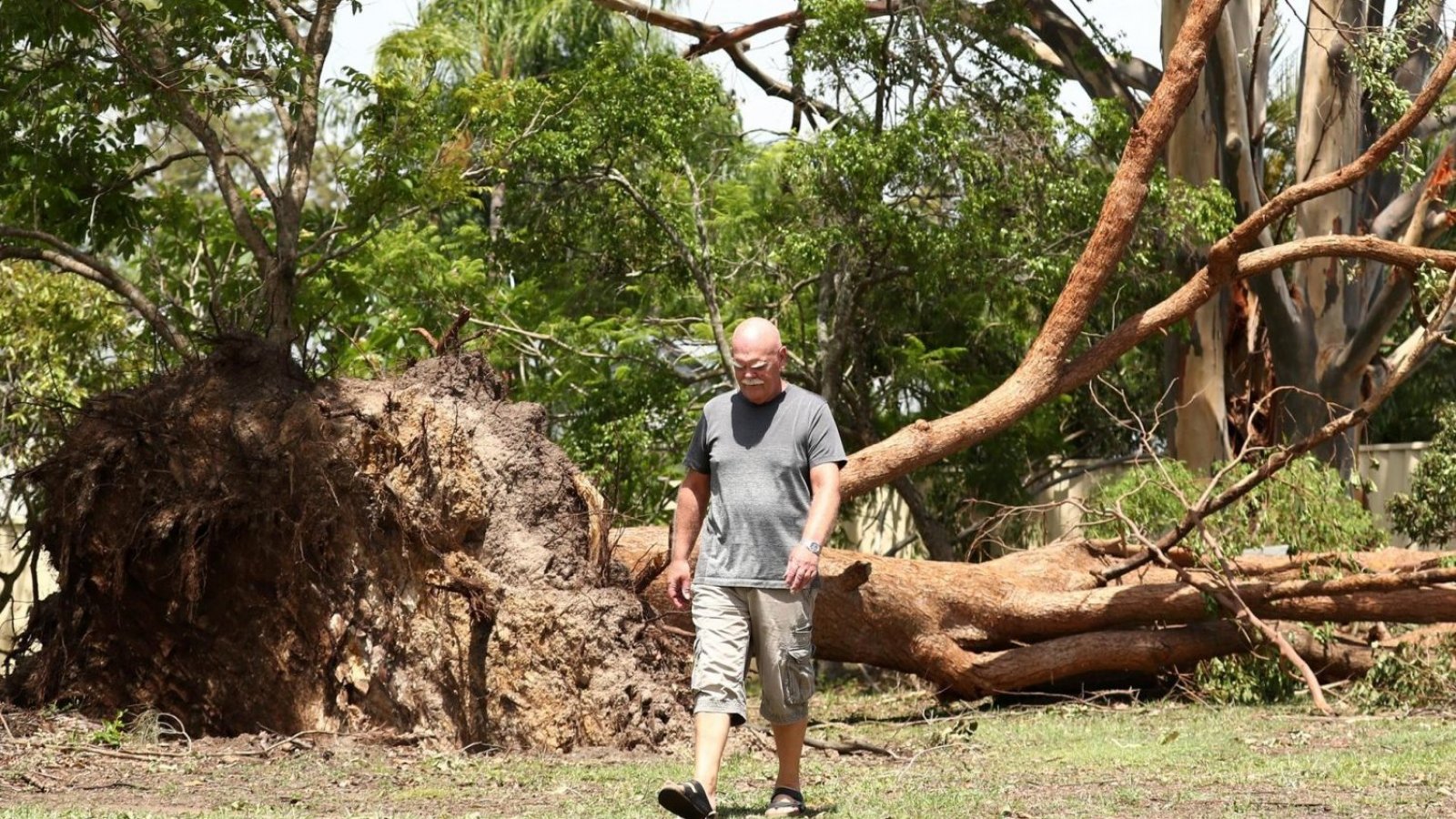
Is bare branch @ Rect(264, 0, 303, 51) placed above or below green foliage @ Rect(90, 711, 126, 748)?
above

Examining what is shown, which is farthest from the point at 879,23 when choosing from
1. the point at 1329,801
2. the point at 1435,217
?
the point at 1329,801

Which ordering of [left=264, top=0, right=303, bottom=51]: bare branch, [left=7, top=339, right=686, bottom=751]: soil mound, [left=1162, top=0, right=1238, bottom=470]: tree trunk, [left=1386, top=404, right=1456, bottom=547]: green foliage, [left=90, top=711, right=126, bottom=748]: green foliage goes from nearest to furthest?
[left=90, top=711, right=126, bottom=748]: green foliage < [left=7, top=339, right=686, bottom=751]: soil mound < [left=264, top=0, right=303, bottom=51]: bare branch < [left=1162, top=0, right=1238, bottom=470]: tree trunk < [left=1386, top=404, right=1456, bottom=547]: green foliage

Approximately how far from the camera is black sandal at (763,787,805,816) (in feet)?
19.0

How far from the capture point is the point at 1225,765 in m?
7.46

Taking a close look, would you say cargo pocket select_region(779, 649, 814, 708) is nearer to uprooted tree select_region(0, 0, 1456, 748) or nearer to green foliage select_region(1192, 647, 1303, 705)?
uprooted tree select_region(0, 0, 1456, 748)

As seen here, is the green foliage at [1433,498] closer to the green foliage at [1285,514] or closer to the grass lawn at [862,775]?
the green foliage at [1285,514]

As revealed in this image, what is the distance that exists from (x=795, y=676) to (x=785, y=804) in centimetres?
46

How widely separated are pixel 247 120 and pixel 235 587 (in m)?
33.0

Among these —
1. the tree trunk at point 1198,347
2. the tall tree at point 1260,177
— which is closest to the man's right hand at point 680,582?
the tall tree at point 1260,177

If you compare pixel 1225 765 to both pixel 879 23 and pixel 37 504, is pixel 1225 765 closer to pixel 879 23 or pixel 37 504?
pixel 37 504

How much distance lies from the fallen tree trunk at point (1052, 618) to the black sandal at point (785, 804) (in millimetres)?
4975

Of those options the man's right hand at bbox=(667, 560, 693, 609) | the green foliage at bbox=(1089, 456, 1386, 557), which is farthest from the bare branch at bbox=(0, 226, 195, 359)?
the green foliage at bbox=(1089, 456, 1386, 557)

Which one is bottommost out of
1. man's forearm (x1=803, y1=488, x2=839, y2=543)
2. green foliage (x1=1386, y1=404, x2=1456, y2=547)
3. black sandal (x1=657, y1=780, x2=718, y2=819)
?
black sandal (x1=657, y1=780, x2=718, y2=819)

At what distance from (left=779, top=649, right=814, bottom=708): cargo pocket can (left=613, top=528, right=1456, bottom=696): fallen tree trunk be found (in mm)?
4840
